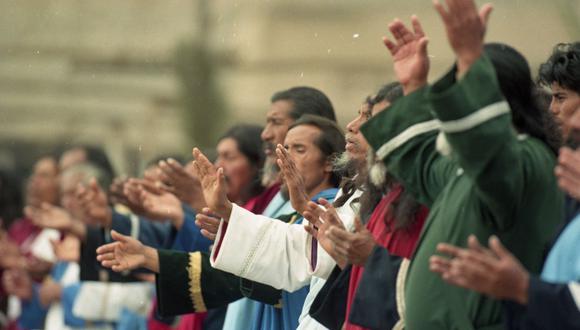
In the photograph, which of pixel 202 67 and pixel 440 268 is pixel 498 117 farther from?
pixel 202 67

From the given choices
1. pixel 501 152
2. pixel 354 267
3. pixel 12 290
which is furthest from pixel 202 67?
pixel 501 152

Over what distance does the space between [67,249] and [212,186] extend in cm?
417

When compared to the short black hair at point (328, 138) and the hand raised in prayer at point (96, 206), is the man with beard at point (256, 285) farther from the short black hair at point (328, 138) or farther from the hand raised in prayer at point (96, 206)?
the hand raised in prayer at point (96, 206)

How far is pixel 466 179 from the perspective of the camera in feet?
13.3

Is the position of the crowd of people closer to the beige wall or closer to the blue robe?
the blue robe

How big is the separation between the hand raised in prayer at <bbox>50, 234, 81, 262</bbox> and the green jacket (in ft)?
17.9

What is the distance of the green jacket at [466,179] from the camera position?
3.79 metres

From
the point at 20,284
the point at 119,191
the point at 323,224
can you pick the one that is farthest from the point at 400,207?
the point at 20,284

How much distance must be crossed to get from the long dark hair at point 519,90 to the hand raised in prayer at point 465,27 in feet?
1.04

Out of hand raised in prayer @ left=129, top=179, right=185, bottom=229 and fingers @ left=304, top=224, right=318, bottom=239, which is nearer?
fingers @ left=304, top=224, right=318, bottom=239

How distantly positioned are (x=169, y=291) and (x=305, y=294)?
0.66m

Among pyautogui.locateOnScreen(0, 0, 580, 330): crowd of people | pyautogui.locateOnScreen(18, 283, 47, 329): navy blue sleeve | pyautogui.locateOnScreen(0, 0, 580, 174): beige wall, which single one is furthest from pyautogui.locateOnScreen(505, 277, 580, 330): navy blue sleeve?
pyautogui.locateOnScreen(0, 0, 580, 174): beige wall

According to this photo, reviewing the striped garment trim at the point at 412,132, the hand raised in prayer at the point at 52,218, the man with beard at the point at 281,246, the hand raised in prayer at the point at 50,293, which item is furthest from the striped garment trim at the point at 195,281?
the hand raised in prayer at the point at 50,293

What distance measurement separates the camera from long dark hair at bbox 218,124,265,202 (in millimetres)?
7379
